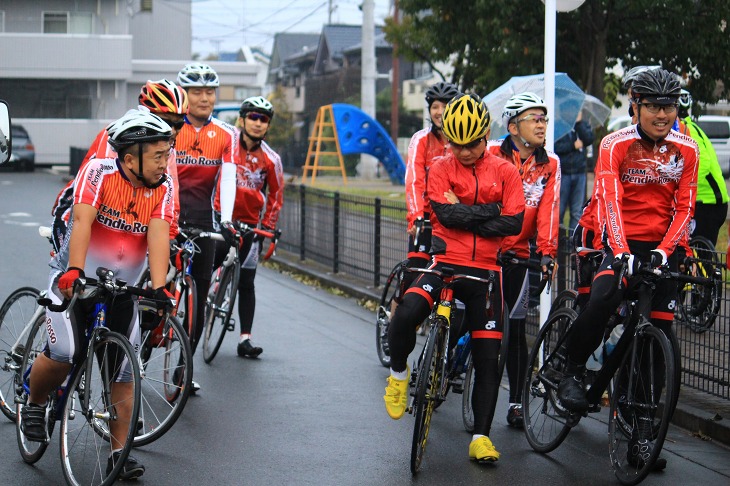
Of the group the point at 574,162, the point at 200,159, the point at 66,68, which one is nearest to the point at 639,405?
the point at 200,159

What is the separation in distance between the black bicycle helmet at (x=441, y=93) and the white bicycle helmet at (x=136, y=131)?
3.42 metres

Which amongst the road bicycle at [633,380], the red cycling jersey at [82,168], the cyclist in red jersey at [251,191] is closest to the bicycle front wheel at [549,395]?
the road bicycle at [633,380]

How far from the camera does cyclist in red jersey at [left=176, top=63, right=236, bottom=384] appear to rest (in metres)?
8.73

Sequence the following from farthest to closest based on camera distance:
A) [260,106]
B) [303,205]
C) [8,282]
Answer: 1. [303,205]
2. [8,282]
3. [260,106]

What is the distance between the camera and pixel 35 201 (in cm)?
2903

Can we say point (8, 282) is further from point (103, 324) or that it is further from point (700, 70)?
point (700, 70)

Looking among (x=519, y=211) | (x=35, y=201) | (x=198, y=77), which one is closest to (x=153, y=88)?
(x=198, y=77)

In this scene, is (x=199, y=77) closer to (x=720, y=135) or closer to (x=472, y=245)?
(x=472, y=245)

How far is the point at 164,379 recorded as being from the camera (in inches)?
310

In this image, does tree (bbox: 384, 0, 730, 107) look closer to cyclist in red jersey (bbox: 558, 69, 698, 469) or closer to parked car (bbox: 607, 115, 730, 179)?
cyclist in red jersey (bbox: 558, 69, 698, 469)

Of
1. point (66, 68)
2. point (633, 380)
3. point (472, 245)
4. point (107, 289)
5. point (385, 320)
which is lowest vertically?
point (385, 320)

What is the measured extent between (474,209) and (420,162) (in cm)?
234

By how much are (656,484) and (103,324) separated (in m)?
3.10

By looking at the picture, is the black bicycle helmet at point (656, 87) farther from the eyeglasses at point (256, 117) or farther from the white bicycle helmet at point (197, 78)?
the eyeglasses at point (256, 117)
